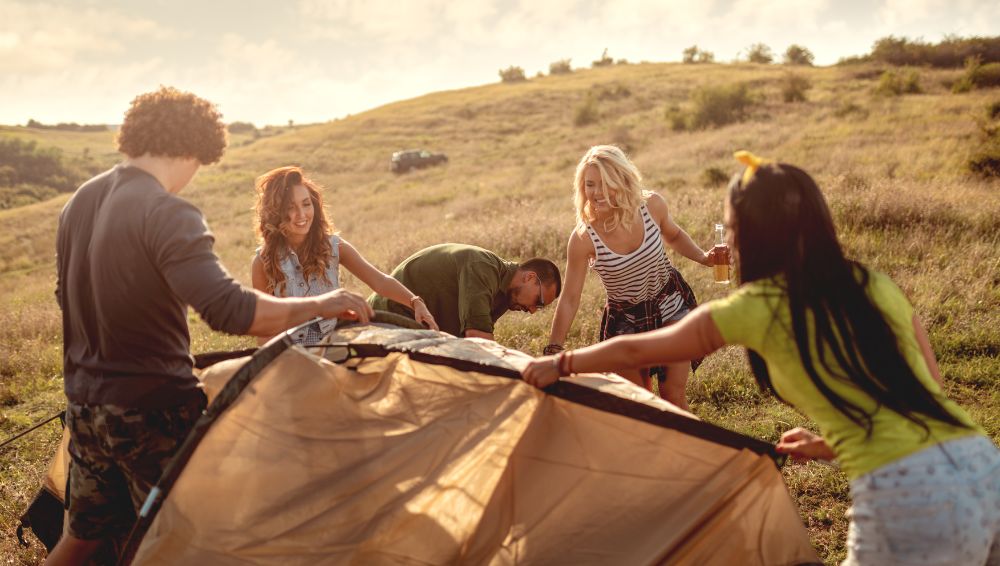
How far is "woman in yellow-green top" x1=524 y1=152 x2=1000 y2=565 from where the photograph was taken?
224cm

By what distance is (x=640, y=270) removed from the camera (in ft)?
16.3

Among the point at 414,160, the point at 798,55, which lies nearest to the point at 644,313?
the point at 414,160

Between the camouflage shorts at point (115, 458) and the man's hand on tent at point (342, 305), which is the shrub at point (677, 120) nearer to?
the man's hand on tent at point (342, 305)

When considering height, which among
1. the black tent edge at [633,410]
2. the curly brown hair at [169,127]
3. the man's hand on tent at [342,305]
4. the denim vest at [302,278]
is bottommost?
the black tent edge at [633,410]

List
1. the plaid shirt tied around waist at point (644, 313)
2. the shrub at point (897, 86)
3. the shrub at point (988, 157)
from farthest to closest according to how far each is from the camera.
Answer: the shrub at point (897, 86) → the shrub at point (988, 157) → the plaid shirt tied around waist at point (644, 313)

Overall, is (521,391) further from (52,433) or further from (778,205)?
(52,433)

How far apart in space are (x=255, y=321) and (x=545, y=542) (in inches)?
56.1

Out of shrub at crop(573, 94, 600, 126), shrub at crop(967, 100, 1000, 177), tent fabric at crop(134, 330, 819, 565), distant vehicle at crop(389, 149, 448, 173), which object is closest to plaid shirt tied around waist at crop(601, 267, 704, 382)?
tent fabric at crop(134, 330, 819, 565)

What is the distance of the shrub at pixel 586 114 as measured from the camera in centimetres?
3662

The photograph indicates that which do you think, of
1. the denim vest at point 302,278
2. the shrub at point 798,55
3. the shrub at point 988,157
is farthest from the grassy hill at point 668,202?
the shrub at point 798,55

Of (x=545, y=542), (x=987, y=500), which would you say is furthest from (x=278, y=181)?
(x=987, y=500)

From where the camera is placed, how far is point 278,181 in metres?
4.97

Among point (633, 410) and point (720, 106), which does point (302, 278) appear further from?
point (720, 106)

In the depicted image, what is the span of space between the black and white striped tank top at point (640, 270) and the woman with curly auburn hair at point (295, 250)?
47.0 inches
